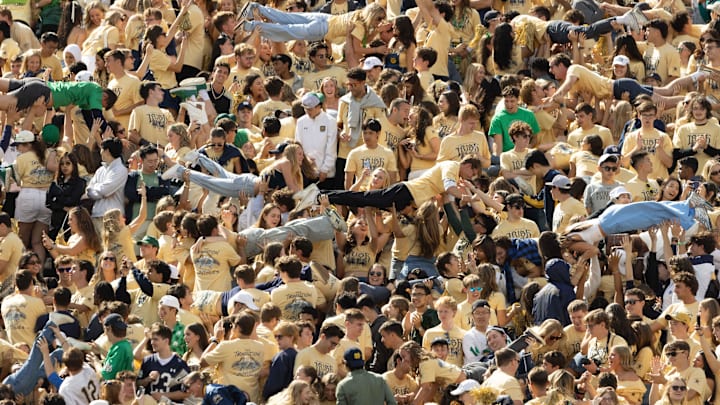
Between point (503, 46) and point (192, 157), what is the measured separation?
427 cm

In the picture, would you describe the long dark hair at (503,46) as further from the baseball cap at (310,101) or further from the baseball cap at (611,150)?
the baseball cap at (310,101)

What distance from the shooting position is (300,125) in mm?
21453

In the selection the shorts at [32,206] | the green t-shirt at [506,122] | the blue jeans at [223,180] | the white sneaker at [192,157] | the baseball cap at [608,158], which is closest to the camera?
the baseball cap at [608,158]

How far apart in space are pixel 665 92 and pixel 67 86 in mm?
6360

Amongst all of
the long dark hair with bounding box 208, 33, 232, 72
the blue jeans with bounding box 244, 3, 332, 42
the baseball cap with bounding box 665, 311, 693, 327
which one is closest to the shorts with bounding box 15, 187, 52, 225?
the blue jeans with bounding box 244, 3, 332, 42

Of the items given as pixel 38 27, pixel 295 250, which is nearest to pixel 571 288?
pixel 295 250

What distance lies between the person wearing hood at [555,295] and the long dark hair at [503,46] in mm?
5397

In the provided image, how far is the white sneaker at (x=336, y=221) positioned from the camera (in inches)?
779

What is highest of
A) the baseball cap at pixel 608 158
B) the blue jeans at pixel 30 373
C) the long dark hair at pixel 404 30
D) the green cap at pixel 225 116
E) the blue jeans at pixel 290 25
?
the baseball cap at pixel 608 158

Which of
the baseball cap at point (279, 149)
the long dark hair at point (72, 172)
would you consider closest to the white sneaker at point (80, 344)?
the long dark hair at point (72, 172)

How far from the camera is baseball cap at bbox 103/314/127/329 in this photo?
691 inches

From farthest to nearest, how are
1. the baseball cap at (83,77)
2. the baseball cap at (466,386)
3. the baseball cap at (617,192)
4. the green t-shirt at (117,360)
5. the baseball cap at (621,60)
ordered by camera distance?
the baseball cap at (83,77) < the baseball cap at (621,60) < the baseball cap at (617,192) < the green t-shirt at (117,360) < the baseball cap at (466,386)

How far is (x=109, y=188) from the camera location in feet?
68.4

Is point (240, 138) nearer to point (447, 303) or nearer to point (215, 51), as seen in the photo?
point (215, 51)
